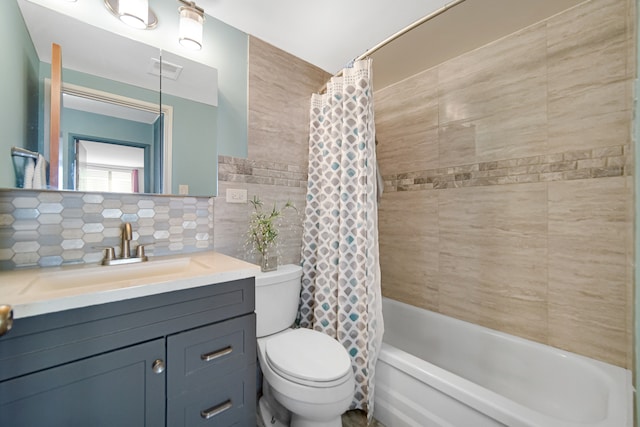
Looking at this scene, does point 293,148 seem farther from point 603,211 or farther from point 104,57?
point 603,211

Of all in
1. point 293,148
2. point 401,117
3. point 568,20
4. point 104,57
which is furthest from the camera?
point 401,117

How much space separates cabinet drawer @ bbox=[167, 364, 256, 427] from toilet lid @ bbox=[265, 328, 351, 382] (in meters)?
0.16

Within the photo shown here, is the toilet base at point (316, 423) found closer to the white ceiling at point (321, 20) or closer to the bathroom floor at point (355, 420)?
the bathroom floor at point (355, 420)

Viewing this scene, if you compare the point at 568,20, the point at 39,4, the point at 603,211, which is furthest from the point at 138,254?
the point at 568,20

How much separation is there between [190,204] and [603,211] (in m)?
2.13

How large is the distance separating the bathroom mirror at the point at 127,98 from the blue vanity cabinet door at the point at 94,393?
29.8 inches

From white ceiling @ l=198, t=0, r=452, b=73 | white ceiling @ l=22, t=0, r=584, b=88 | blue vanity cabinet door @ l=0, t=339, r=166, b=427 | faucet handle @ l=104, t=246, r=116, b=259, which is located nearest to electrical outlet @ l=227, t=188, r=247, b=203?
faucet handle @ l=104, t=246, r=116, b=259

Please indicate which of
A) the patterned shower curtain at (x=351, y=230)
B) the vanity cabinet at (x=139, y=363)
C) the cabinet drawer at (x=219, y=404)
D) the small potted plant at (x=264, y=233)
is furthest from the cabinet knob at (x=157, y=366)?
the patterned shower curtain at (x=351, y=230)

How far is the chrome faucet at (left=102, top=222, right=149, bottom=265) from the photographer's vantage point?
117cm

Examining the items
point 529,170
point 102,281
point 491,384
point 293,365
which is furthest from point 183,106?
point 491,384

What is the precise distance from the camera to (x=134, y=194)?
128 cm

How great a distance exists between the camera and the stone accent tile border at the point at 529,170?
4.17ft

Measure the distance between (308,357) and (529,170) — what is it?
5.20 ft

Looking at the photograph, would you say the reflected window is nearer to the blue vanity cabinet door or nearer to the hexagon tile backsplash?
the hexagon tile backsplash
